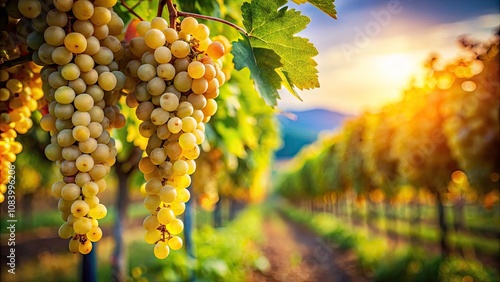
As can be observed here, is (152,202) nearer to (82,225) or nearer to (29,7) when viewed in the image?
(82,225)

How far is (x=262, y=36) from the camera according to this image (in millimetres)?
786

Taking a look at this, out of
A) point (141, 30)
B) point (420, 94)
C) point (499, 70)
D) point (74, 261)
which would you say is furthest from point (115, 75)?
point (74, 261)

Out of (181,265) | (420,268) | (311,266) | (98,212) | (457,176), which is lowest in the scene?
(311,266)

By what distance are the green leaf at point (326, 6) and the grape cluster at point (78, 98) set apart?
1.22 ft

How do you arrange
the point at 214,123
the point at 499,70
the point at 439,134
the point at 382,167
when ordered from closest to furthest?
the point at 214,123, the point at 499,70, the point at 439,134, the point at 382,167

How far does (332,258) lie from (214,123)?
12.6 meters

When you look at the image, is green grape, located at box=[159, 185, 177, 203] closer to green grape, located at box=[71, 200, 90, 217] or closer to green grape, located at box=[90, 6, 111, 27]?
green grape, located at box=[71, 200, 90, 217]

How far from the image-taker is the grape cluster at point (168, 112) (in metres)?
0.65

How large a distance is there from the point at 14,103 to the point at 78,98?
31 cm

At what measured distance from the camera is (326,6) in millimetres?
766

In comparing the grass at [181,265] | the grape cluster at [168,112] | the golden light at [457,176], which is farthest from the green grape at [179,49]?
the golden light at [457,176]

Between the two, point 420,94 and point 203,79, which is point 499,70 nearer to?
point 420,94
